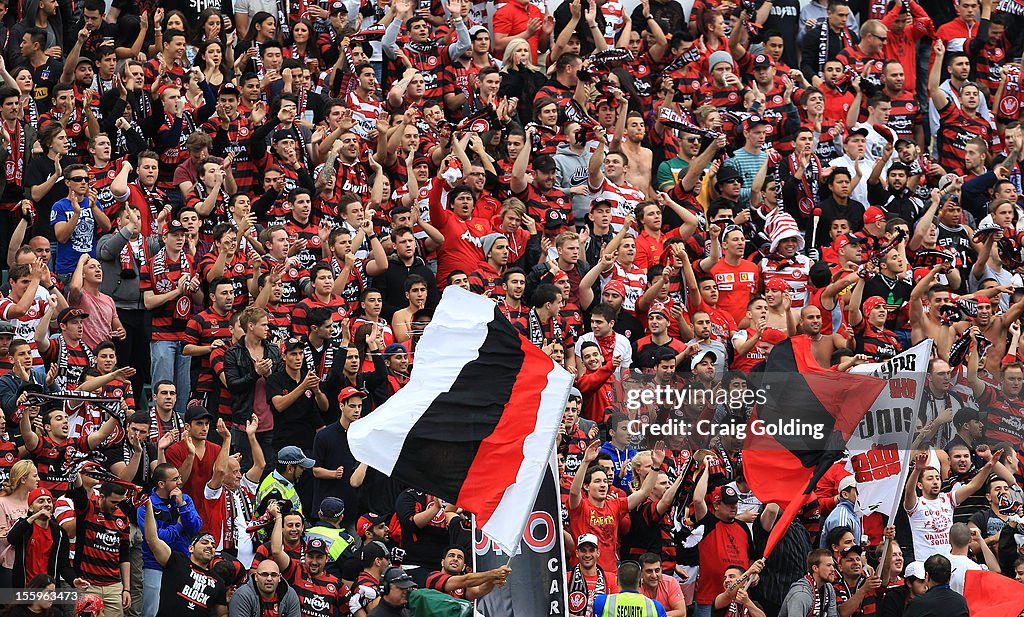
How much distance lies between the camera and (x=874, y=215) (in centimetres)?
1988

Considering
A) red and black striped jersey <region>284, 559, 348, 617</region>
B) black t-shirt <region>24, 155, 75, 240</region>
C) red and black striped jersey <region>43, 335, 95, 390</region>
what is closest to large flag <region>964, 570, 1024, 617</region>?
red and black striped jersey <region>284, 559, 348, 617</region>

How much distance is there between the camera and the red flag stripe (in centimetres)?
1284

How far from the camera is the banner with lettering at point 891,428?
50.4 feet

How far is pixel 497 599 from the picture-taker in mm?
13398

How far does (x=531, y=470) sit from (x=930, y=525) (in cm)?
468

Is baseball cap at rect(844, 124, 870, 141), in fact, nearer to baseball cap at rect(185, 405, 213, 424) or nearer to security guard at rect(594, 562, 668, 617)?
security guard at rect(594, 562, 668, 617)

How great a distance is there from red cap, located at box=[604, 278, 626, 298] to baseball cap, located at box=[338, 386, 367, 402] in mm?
2725

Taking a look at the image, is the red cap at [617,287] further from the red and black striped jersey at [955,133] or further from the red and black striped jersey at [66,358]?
the red and black striped jersey at [955,133]

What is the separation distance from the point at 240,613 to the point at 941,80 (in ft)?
38.0

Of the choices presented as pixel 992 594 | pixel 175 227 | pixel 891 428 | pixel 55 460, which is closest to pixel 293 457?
pixel 55 460

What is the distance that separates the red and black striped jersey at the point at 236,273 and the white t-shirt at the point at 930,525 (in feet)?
17.4

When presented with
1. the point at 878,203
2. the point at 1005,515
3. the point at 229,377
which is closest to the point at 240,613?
the point at 229,377

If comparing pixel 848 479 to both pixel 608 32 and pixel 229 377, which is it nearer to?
pixel 229 377

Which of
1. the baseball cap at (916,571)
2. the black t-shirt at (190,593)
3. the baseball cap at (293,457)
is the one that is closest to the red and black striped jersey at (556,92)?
the baseball cap at (293,457)
